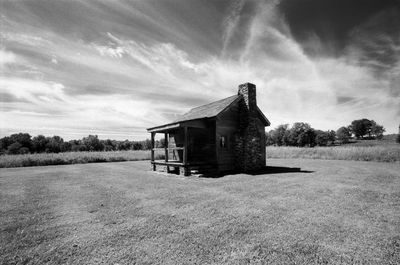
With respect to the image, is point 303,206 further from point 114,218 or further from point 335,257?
point 114,218

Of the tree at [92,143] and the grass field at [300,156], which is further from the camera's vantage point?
the tree at [92,143]

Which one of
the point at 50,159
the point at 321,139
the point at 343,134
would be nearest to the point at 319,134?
the point at 321,139

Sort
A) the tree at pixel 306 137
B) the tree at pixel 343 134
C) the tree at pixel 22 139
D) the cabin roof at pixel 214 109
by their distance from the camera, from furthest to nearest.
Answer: the tree at pixel 343 134 < the tree at pixel 306 137 < the tree at pixel 22 139 < the cabin roof at pixel 214 109

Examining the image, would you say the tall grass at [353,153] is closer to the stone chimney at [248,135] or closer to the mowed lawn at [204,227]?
the stone chimney at [248,135]

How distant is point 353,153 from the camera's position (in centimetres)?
2395

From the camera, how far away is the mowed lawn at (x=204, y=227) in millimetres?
3775

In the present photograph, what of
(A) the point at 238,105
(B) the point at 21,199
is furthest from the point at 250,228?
(A) the point at 238,105

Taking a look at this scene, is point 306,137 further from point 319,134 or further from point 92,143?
point 92,143

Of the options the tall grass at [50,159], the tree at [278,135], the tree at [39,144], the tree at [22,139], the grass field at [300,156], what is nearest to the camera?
the grass field at [300,156]

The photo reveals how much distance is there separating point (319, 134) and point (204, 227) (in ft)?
402

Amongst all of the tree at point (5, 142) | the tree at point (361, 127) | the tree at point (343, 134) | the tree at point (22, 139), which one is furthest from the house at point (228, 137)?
the tree at point (361, 127)

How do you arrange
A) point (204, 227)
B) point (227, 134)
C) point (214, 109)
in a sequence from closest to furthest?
point (204, 227) < point (227, 134) < point (214, 109)

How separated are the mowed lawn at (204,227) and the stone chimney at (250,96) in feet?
28.8

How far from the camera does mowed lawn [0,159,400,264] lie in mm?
3775
